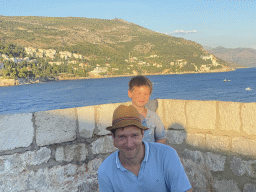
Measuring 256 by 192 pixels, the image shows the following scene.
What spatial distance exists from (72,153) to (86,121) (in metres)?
0.38

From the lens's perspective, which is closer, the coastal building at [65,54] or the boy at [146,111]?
the boy at [146,111]

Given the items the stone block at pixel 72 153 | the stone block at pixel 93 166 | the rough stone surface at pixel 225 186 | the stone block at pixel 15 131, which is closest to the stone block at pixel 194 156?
the rough stone surface at pixel 225 186

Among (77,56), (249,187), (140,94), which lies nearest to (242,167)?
(249,187)

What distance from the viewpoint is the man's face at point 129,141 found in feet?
3.84

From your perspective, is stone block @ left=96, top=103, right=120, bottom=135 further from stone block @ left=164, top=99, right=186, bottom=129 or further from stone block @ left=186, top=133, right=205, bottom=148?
stone block @ left=186, top=133, right=205, bottom=148

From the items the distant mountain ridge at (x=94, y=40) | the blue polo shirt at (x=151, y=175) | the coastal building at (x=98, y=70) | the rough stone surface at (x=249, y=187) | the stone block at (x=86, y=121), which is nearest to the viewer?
the blue polo shirt at (x=151, y=175)

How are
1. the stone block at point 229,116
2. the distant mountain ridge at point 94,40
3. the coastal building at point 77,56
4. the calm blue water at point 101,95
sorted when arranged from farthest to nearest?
the distant mountain ridge at point 94,40, the coastal building at point 77,56, the calm blue water at point 101,95, the stone block at point 229,116

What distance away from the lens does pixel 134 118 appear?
3.82ft

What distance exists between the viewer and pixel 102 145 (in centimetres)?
252

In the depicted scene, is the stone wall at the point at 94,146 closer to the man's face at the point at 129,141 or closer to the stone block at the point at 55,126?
the stone block at the point at 55,126

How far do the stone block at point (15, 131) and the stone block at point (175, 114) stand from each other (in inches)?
61.5

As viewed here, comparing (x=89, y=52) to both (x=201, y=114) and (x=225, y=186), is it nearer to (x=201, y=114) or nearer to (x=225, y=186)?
(x=201, y=114)

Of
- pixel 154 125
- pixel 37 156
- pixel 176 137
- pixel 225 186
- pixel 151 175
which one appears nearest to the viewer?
pixel 151 175

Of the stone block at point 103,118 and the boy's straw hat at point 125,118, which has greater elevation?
the boy's straw hat at point 125,118
